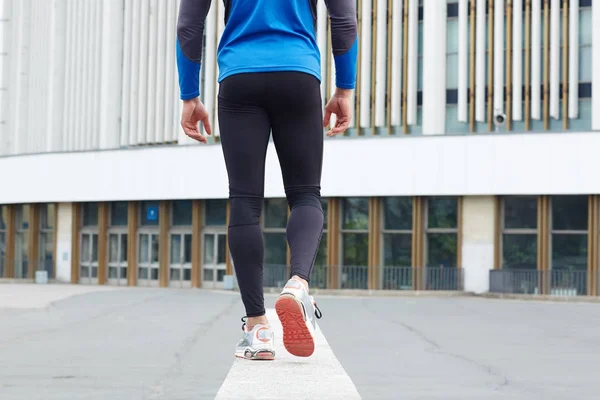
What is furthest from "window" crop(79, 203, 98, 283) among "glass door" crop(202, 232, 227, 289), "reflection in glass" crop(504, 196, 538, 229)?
"reflection in glass" crop(504, 196, 538, 229)

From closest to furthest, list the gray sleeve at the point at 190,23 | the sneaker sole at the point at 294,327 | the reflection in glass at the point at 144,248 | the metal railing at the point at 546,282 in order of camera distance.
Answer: the sneaker sole at the point at 294,327, the gray sleeve at the point at 190,23, the metal railing at the point at 546,282, the reflection in glass at the point at 144,248

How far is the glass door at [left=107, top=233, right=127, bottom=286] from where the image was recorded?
133ft

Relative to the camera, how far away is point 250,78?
402cm

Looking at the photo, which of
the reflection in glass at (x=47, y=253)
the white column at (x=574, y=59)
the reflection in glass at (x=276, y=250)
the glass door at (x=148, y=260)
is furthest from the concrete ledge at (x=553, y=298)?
the reflection in glass at (x=47, y=253)

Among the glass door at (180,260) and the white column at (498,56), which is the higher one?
the white column at (498,56)

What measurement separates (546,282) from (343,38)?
2862cm

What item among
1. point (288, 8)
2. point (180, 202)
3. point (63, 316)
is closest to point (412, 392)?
point (288, 8)

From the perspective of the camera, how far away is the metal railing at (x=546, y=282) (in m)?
31.4

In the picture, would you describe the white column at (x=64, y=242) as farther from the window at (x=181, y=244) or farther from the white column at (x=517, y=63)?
the white column at (x=517, y=63)

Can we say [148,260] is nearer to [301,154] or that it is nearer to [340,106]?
[340,106]

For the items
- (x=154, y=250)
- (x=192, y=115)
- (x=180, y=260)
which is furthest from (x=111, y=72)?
(x=192, y=115)

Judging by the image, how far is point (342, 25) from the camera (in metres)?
4.22

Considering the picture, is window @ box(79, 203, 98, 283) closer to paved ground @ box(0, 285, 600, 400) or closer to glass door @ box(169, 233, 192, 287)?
glass door @ box(169, 233, 192, 287)

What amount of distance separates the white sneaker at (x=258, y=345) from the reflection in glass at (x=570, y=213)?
1166 inches
